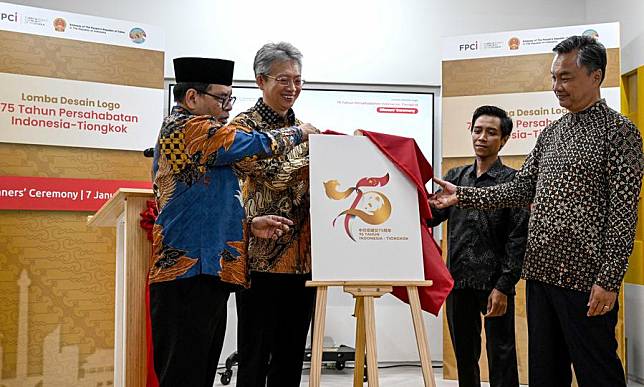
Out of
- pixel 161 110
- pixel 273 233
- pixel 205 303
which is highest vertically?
pixel 161 110

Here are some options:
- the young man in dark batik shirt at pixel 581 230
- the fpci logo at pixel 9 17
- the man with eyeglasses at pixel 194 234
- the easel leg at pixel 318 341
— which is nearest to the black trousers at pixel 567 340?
the young man in dark batik shirt at pixel 581 230

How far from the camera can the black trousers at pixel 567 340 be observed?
7.61 feet

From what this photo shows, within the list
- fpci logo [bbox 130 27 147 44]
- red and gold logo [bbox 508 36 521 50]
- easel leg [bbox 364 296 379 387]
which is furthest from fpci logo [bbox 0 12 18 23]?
red and gold logo [bbox 508 36 521 50]

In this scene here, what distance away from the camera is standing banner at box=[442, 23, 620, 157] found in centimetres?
489

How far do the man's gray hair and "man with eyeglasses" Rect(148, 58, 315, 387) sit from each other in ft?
1.44

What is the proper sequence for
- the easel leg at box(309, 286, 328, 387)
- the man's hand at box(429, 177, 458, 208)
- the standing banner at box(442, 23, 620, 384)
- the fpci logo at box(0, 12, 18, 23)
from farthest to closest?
the standing banner at box(442, 23, 620, 384) → the fpci logo at box(0, 12, 18, 23) → the man's hand at box(429, 177, 458, 208) → the easel leg at box(309, 286, 328, 387)

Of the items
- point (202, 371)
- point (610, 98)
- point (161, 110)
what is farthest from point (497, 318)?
point (161, 110)

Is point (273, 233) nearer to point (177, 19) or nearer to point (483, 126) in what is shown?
point (483, 126)

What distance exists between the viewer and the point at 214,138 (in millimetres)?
2146

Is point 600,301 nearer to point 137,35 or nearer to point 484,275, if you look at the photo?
point 484,275

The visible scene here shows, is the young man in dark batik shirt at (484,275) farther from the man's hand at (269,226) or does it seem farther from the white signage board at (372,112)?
the white signage board at (372,112)

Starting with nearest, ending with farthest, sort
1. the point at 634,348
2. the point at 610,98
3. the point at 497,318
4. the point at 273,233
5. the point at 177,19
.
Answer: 1. the point at 273,233
2. the point at 497,318
3. the point at 610,98
4. the point at 634,348
5. the point at 177,19

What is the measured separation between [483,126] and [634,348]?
110 inches

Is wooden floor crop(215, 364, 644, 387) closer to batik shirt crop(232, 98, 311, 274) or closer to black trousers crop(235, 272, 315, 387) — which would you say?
black trousers crop(235, 272, 315, 387)
